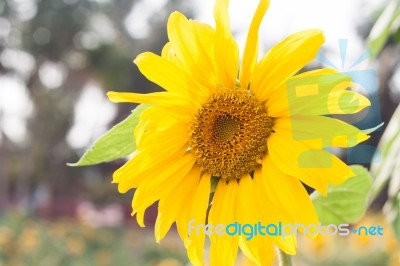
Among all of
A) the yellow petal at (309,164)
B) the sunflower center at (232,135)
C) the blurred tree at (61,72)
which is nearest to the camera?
the yellow petal at (309,164)

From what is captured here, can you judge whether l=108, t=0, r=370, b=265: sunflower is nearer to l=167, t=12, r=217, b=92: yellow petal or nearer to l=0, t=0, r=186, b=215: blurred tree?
l=167, t=12, r=217, b=92: yellow petal

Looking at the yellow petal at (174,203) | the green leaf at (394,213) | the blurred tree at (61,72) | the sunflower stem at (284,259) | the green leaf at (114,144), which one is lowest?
the blurred tree at (61,72)

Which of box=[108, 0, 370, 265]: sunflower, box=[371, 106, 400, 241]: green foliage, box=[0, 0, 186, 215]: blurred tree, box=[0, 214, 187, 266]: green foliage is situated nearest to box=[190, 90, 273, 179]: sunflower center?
box=[108, 0, 370, 265]: sunflower

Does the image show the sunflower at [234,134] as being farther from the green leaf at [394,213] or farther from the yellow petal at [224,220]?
the green leaf at [394,213]

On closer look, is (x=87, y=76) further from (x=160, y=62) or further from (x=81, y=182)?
(x=160, y=62)

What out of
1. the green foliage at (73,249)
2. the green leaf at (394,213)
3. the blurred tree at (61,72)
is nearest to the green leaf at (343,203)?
the green leaf at (394,213)

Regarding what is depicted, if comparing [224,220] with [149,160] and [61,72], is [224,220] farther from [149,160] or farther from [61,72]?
[61,72]
